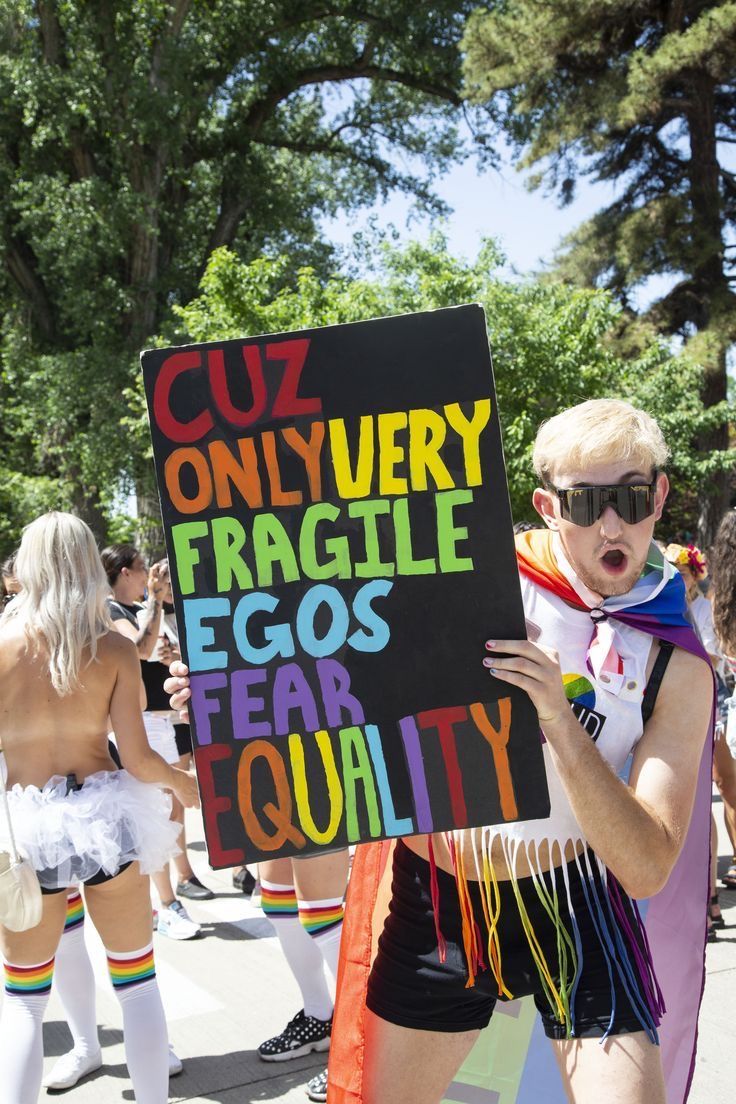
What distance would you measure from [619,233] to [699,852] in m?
17.8

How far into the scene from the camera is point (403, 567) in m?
1.89

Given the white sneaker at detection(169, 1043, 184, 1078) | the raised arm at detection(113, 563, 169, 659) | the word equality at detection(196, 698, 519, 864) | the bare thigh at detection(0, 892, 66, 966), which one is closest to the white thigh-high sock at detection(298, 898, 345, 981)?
the white sneaker at detection(169, 1043, 184, 1078)

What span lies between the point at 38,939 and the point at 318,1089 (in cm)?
114

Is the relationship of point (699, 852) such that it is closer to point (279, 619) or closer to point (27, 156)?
point (279, 619)

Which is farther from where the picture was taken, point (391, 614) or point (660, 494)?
point (660, 494)

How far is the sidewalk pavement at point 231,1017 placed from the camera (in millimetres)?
3629

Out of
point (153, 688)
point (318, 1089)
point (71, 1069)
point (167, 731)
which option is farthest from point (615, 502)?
point (167, 731)

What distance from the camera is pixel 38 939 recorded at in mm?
3000

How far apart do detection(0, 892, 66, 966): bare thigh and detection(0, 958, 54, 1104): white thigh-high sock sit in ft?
0.07

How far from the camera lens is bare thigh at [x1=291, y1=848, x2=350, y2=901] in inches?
148

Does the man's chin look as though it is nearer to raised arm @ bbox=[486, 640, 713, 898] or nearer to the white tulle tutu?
raised arm @ bbox=[486, 640, 713, 898]

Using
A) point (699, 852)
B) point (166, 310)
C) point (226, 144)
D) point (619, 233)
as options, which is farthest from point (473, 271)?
Answer: point (699, 852)

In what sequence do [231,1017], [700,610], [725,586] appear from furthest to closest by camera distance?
[700,610] → [231,1017] → [725,586]

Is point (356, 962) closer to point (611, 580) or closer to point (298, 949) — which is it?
point (611, 580)
